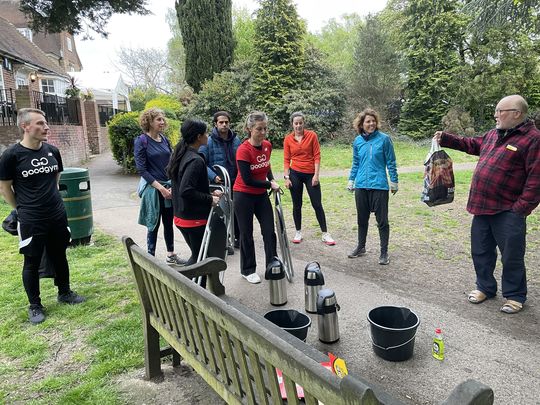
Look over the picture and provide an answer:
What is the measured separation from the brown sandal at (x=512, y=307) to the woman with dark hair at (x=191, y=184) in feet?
9.39

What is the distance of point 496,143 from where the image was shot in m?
3.84

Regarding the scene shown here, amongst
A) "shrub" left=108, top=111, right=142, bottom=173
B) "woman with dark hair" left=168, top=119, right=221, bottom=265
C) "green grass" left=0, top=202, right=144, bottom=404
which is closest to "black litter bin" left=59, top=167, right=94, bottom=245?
"green grass" left=0, top=202, right=144, bottom=404

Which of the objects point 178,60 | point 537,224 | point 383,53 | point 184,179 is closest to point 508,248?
point 184,179

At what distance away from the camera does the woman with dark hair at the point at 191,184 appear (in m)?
3.88

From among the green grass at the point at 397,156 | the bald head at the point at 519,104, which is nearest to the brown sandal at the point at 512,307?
the bald head at the point at 519,104

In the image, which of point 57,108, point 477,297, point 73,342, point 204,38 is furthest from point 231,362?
point 204,38

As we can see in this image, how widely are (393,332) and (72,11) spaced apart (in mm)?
10065

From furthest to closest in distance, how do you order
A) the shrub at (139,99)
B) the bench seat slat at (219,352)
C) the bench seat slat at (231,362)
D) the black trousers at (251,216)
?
the shrub at (139,99) < the black trousers at (251,216) < the bench seat slat at (219,352) < the bench seat slat at (231,362)

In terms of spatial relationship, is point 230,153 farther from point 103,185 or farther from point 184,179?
point 103,185

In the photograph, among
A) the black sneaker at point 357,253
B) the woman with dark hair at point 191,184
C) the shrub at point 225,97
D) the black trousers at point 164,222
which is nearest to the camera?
the woman with dark hair at point 191,184

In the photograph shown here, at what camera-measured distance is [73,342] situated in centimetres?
368

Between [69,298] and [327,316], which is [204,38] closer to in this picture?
[69,298]

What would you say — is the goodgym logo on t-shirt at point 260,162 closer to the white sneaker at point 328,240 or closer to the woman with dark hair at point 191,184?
the woman with dark hair at point 191,184

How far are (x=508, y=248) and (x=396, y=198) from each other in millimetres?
5946
